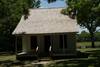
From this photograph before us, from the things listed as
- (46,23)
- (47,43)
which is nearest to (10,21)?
(46,23)

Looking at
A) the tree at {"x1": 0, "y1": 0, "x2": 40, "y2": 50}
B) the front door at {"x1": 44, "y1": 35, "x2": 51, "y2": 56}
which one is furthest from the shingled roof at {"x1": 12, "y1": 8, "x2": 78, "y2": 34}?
the tree at {"x1": 0, "y1": 0, "x2": 40, "y2": 50}

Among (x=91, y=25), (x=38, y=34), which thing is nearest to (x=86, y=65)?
(x=38, y=34)

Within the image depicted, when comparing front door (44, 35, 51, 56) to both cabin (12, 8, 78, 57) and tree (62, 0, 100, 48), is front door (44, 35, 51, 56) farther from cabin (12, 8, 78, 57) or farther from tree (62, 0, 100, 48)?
tree (62, 0, 100, 48)

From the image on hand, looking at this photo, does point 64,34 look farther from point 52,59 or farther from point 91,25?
point 91,25

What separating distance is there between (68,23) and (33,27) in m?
4.42

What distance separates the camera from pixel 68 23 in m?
36.0

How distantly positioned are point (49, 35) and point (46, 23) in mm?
1798

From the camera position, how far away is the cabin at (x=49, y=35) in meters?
34.2

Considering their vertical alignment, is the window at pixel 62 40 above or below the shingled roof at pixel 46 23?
below

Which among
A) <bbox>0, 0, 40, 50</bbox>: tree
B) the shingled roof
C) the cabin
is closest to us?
the cabin

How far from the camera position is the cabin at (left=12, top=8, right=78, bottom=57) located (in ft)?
112

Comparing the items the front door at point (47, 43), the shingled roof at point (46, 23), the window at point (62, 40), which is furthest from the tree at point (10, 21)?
the window at point (62, 40)

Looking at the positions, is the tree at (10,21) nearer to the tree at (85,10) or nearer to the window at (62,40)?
the tree at (85,10)

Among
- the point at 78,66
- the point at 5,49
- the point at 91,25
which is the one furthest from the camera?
the point at 91,25
